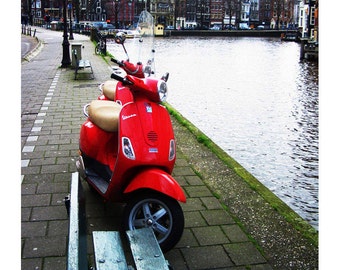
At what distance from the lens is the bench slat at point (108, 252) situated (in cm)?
219

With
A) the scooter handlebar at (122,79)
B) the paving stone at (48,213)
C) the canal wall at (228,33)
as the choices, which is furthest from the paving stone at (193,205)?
the canal wall at (228,33)

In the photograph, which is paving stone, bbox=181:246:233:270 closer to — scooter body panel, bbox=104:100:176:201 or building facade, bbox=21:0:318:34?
scooter body panel, bbox=104:100:176:201

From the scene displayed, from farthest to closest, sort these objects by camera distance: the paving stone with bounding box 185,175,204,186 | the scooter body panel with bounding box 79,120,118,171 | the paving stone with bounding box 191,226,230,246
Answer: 1. the paving stone with bounding box 185,175,204,186
2. the scooter body panel with bounding box 79,120,118,171
3. the paving stone with bounding box 191,226,230,246

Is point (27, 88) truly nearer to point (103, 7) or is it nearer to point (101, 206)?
point (101, 206)

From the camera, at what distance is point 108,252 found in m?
2.28

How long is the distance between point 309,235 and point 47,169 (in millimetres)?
2964

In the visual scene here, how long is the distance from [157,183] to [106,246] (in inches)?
41.6

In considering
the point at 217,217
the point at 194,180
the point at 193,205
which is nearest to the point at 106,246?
the point at 217,217

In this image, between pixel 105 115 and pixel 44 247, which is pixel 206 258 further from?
pixel 105 115

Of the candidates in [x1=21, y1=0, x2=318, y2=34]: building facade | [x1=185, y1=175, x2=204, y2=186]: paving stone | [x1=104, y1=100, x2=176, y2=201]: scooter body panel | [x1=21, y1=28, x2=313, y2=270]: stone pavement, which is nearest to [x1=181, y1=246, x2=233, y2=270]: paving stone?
[x1=21, y1=28, x2=313, y2=270]: stone pavement

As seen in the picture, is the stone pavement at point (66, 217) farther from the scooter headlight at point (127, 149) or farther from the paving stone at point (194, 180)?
the scooter headlight at point (127, 149)

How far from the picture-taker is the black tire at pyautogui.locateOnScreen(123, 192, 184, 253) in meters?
3.37

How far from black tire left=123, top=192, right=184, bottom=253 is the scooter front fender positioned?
9cm

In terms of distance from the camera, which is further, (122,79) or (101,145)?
(101,145)
